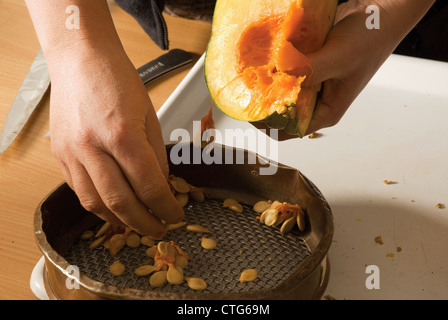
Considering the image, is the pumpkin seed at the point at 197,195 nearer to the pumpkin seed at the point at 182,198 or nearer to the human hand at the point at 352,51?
the pumpkin seed at the point at 182,198

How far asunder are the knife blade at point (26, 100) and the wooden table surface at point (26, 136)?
12 millimetres

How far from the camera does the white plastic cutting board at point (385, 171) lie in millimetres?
634

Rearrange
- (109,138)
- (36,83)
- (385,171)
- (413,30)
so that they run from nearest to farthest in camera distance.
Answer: (109,138) → (385,171) → (36,83) → (413,30)

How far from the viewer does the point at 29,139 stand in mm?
812

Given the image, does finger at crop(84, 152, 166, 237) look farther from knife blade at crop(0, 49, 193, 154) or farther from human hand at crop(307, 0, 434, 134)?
knife blade at crop(0, 49, 193, 154)

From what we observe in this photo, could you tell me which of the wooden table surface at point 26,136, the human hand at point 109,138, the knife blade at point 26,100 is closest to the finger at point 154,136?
the human hand at point 109,138

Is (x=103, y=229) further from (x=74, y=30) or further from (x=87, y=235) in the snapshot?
(x=74, y=30)

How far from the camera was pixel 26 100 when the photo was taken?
862 mm

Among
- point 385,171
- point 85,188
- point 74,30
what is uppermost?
point 74,30

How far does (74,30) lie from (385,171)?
0.46 metres

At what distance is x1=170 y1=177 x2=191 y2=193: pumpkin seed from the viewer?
0.68 metres

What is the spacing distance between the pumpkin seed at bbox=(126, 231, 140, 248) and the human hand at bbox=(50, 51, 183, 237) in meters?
0.07

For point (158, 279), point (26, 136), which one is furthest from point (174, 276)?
point (26, 136)

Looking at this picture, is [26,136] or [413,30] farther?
[413,30]
